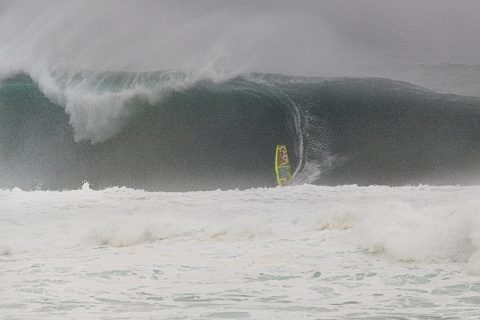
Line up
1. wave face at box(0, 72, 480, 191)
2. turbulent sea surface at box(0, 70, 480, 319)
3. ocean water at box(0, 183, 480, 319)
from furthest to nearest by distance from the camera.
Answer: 1. wave face at box(0, 72, 480, 191)
2. turbulent sea surface at box(0, 70, 480, 319)
3. ocean water at box(0, 183, 480, 319)

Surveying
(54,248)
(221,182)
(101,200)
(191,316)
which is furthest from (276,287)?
(221,182)

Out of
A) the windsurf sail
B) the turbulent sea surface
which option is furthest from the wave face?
the windsurf sail

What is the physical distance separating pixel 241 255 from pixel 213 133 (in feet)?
22.0

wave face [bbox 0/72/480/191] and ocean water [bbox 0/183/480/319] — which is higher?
wave face [bbox 0/72/480/191]

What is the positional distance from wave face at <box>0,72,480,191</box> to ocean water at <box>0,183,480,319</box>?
6.43ft

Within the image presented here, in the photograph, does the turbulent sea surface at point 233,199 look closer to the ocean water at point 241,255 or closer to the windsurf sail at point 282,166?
the ocean water at point 241,255

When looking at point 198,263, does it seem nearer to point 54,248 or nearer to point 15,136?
point 54,248

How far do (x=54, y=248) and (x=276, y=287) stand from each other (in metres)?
3.77

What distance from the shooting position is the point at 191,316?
5277mm

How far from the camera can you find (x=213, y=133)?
14039mm

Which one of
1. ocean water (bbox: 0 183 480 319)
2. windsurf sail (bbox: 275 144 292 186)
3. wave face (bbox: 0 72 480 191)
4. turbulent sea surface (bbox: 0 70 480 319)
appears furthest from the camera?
wave face (bbox: 0 72 480 191)

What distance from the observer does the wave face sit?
1313 centimetres

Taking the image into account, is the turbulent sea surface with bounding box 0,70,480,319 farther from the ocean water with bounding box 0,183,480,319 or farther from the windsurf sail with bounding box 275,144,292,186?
the windsurf sail with bounding box 275,144,292,186

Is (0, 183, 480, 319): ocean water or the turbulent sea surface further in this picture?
the turbulent sea surface
